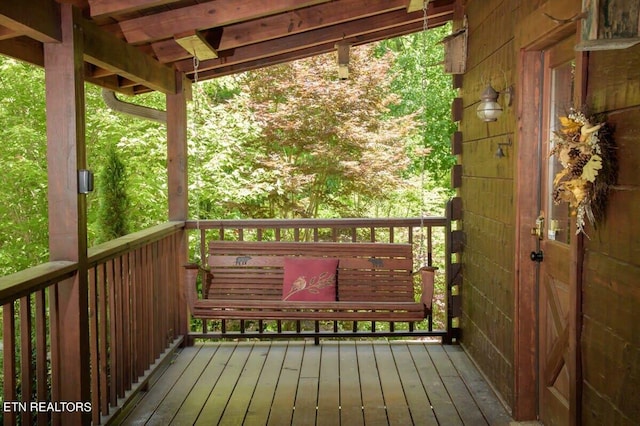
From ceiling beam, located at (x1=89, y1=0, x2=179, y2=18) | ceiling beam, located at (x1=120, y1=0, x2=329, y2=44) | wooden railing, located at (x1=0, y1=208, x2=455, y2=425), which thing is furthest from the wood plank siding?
ceiling beam, located at (x1=89, y1=0, x2=179, y2=18)

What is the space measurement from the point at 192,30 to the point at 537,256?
7.00 feet

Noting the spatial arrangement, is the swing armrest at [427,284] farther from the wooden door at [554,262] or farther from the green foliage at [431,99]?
the green foliage at [431,99]

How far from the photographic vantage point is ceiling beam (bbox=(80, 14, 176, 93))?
325 cm

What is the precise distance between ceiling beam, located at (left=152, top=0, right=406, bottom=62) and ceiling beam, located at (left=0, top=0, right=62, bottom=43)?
5.36 feet

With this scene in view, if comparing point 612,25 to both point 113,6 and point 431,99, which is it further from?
point 431,99

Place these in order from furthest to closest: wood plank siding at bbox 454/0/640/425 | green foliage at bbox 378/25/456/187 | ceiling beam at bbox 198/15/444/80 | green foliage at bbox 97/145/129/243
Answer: green foliage at bbox 378/25/456/187
green foliage at bbox 97/145/129/243
ceiling beam at bbox 198/15/444/80
wood plank siding at bbox 454/0/640/425

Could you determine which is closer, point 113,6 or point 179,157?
point 113,6

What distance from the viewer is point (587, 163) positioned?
2193mm

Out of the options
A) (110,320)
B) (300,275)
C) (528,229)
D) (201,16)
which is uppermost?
(201,16)

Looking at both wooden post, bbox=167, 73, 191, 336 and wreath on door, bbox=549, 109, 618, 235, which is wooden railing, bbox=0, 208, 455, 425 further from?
wreath on door, bbox=549, 109, 618, 235

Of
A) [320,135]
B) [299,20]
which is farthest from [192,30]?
[320,135]

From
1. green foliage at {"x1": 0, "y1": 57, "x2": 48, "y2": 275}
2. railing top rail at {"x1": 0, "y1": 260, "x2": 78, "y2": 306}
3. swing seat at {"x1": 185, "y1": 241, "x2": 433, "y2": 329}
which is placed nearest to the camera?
railing top rail at {"x1": 0, "y1": 260, "x2": 78, "y2": 306}

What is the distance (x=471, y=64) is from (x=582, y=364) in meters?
2.57

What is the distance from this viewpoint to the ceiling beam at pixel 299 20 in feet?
14.2
